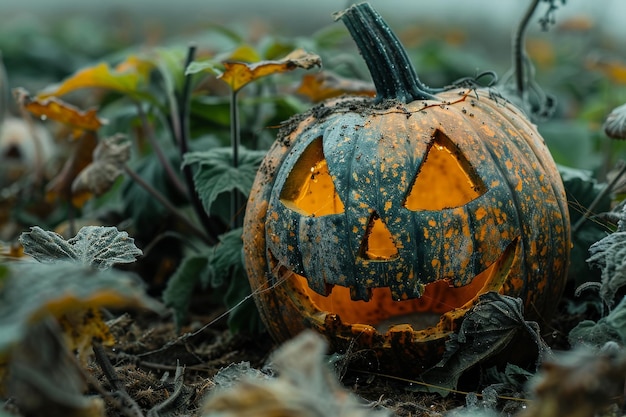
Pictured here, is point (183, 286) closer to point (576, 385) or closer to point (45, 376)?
point (45, 376)

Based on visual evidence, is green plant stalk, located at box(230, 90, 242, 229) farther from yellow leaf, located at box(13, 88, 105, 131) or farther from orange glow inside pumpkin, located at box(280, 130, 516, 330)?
yellow leaf, located at box(13, 88, 105, 131)

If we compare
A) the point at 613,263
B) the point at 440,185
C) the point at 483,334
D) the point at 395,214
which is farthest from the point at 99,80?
the point at 613,263

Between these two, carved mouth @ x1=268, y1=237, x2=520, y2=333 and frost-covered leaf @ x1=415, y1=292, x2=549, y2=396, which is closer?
frost-covered leaf @ x1=415, y1=292, x2=549, y2=396

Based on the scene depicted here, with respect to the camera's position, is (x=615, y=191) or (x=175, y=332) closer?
(x=615, y=191)

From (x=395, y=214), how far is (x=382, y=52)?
1.49 ft

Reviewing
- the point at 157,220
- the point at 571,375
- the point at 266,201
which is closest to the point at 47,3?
the point at 157,220

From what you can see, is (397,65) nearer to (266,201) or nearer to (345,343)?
(266,201)

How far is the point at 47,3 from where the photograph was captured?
1259cm

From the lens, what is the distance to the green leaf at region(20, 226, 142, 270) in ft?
5.53

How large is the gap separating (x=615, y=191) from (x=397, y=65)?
0.76m

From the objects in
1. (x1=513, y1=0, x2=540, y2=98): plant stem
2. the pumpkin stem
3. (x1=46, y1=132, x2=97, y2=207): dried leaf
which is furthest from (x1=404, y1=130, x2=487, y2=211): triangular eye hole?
(x1=46, y1=132, x2=97, y2=207): dried leaf

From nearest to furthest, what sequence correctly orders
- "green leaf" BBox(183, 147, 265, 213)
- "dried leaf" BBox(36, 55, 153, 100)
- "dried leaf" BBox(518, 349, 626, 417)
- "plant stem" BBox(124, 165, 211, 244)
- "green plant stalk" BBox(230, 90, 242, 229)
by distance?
"dried leaf" BBox(518, 349, 626, 417), "green leaf" BBox(183, 147, 265, 213), "green plant stalk" BBox(230, 90, 242, 229), "dried leaf" BBox(36, 55, 153, 100), "plant stem" BBox(124, 165, 211, 244)

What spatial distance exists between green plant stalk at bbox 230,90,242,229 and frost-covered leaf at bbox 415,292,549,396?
859 millimetres

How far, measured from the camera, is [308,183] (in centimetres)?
196
